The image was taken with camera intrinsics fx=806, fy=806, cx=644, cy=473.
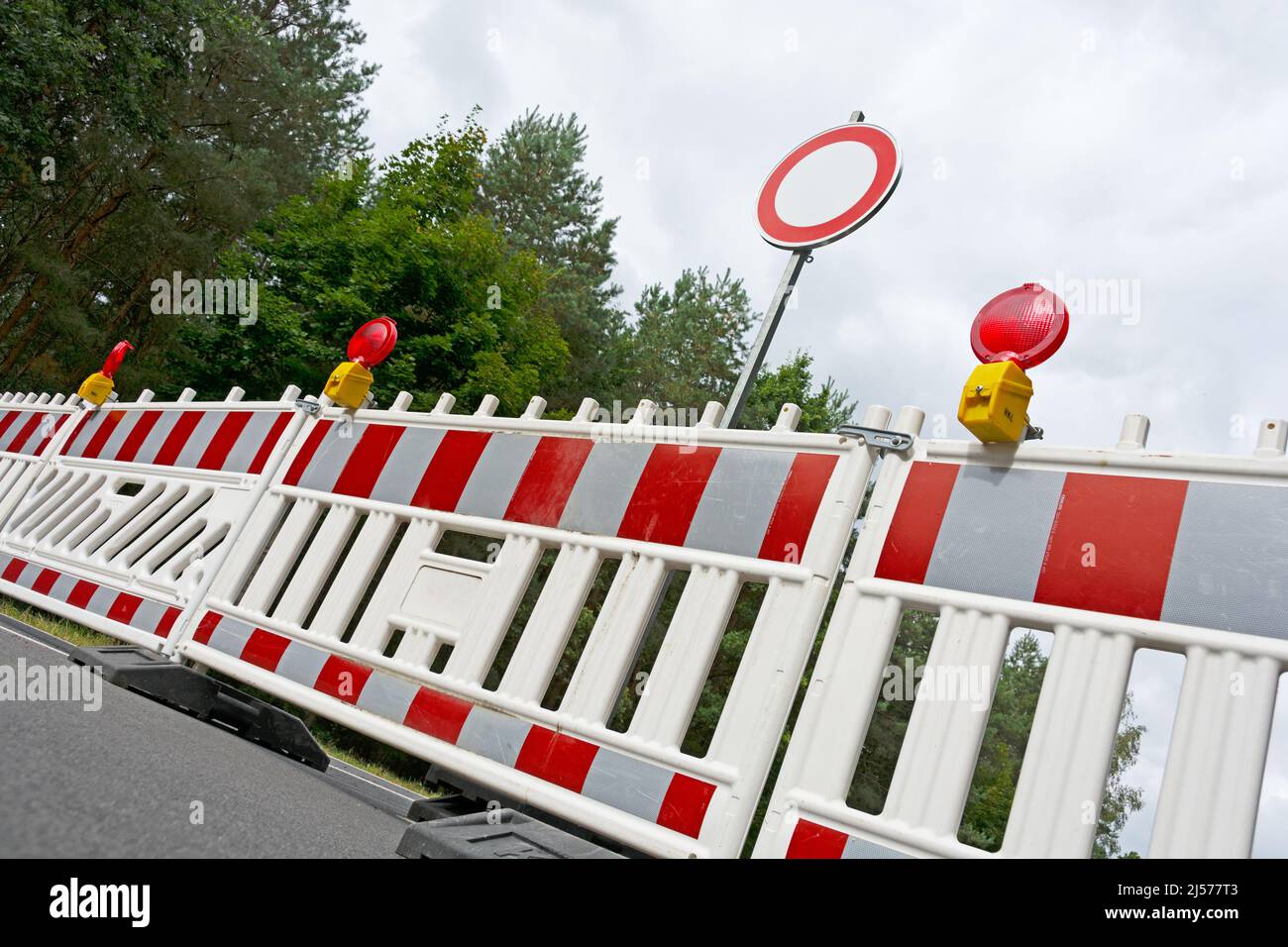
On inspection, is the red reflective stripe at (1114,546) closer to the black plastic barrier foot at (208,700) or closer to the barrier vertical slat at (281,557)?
the black plastic barrier foot at (208,700)

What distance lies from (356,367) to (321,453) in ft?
1.77

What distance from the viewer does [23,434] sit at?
716 cm

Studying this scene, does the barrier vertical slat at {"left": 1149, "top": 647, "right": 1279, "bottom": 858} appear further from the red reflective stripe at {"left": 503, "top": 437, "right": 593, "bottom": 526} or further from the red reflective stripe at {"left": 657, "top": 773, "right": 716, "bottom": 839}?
the red reflective stripe at {"left": 503, "top": 437, "right": 593, "bottom": 526}

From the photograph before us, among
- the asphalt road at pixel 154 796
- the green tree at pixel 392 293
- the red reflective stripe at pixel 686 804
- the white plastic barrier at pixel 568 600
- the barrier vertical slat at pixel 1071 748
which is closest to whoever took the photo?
the asphalt road at pixel 154 796

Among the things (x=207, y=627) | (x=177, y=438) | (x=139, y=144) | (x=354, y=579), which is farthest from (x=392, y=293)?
(x=354, y=579)

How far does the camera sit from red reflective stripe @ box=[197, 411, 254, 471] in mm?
4848

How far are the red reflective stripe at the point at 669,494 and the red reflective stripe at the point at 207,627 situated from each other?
2.28 m

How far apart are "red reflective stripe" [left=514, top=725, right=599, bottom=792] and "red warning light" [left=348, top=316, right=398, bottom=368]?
2.84m

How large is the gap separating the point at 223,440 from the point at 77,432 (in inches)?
103

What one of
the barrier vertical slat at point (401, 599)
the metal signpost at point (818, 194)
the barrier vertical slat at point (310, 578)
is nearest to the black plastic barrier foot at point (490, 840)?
the barrier vertical slat at point (401, 599)

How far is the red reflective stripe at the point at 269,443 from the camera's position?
180 inches

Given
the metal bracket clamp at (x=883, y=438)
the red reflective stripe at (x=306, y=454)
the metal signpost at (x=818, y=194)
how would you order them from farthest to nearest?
the red reflective stripe at (x=306, y=454) < the metal signpost at (x=818, y=194) < the metal bracket clamp at (x=883, y=438)

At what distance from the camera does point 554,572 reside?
10.1 feet
